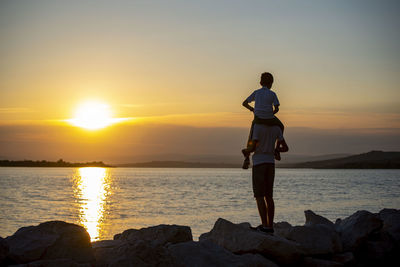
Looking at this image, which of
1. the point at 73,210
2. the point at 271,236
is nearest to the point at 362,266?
the point at 271,236

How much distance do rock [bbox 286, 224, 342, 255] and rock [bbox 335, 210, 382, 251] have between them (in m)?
0.47

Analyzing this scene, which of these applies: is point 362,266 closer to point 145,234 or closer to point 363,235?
point 363,235

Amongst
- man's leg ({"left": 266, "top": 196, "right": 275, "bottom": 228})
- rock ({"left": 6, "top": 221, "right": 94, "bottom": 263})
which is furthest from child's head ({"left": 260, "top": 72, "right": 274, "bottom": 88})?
rock ({"left": 6, "top": 221, "right": 94, "bottom": 263})

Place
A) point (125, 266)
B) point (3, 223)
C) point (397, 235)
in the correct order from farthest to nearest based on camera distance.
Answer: point (3, 223) < point (397, 235) < point (125, 266)

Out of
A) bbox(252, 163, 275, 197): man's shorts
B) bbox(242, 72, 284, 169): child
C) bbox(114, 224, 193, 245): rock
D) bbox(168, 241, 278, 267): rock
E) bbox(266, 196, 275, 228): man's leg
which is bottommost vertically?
bbox(168, 241, 278, 267): rock

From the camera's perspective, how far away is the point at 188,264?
6.55 m

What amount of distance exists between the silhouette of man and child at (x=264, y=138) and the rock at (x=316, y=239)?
3.03 feet

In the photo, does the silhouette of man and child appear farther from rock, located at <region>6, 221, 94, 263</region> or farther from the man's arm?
rock, located at <region>6, 221, 94, 263</region>

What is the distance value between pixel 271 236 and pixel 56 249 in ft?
10.3

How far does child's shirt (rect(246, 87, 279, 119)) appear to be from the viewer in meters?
7.56

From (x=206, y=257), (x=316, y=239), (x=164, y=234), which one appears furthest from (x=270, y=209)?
(x=164, y=234)

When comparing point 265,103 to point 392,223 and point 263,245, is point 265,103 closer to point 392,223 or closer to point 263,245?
point 263,245

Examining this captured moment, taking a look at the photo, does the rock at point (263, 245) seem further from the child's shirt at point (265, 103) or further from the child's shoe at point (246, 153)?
the child's shirt at point (265, 103)

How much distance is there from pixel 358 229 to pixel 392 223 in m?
1.62
